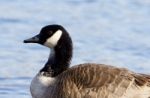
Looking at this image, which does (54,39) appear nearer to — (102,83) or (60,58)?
(60,58)

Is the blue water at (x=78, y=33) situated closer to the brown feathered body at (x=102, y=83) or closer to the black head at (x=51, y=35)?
the black head at (x=51, y=35)

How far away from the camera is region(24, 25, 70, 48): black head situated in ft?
39.4

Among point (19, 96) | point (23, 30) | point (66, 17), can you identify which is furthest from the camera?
point (66, 17)

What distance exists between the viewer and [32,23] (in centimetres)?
1691

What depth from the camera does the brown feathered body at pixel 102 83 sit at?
11.3 metres

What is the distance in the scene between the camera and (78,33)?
16547 millimetres

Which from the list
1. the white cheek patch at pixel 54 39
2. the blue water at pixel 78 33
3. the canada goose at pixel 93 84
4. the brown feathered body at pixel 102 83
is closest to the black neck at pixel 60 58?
the white cheek patch at pixel 54 39

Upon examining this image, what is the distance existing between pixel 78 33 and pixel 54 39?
4498mm

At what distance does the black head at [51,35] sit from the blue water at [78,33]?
4.20 ft

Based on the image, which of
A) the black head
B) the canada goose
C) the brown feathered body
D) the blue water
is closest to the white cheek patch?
the black head

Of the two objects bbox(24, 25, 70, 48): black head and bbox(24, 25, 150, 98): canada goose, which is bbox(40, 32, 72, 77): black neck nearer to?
bbox(24, 25, 70, 48): black head

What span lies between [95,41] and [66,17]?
172cm

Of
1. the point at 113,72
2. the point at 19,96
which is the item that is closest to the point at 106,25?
the point at 19,96

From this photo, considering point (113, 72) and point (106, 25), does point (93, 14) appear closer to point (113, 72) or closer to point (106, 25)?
point (106, 25)
